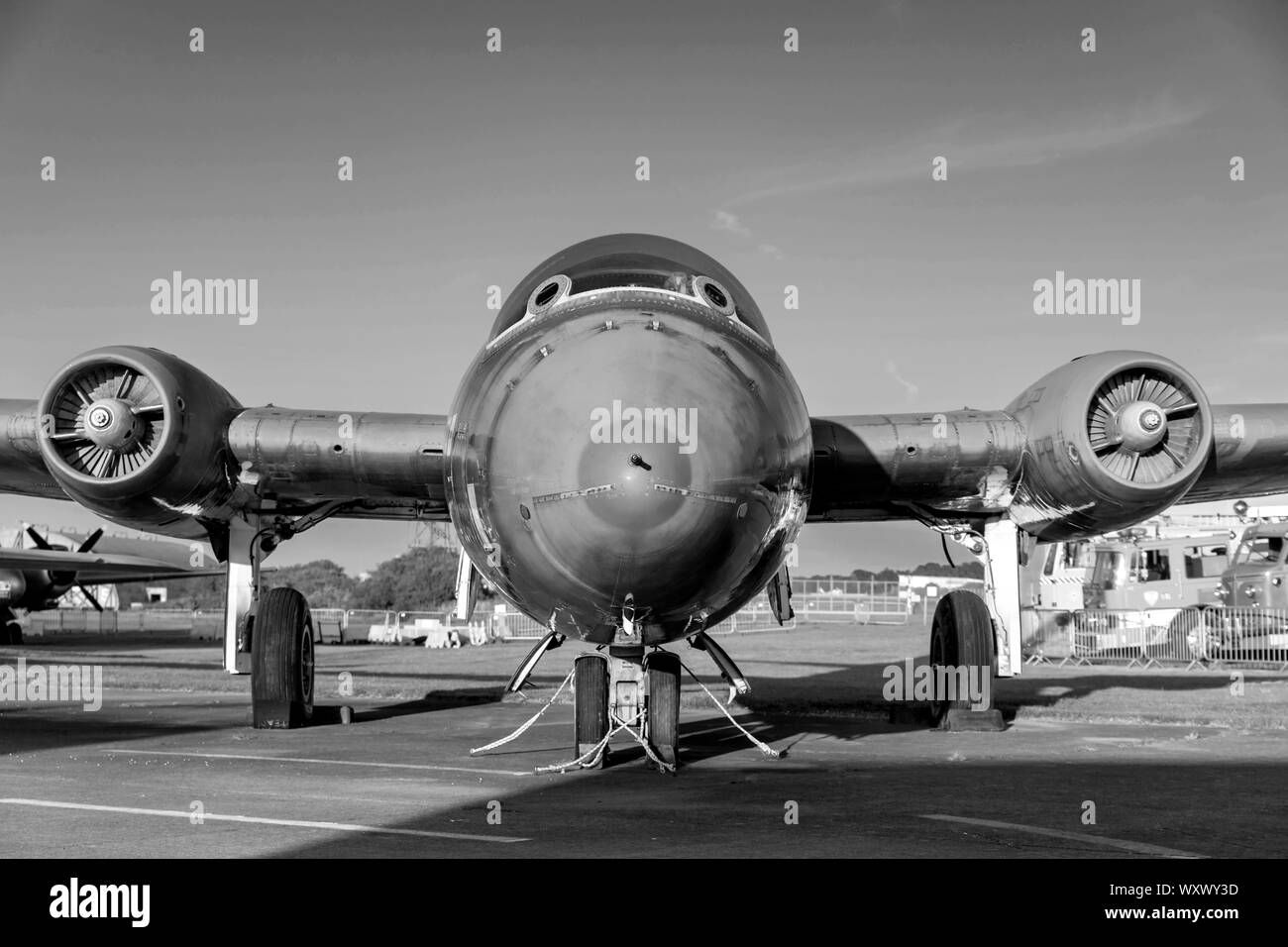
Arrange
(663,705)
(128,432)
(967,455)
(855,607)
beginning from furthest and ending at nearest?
(855,607) < (967,455) < (128,432) < (663,705)

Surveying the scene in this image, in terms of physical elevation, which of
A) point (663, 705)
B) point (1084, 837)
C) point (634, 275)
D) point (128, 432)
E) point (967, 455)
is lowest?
point (1084, 837)

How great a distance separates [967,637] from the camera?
501 inches

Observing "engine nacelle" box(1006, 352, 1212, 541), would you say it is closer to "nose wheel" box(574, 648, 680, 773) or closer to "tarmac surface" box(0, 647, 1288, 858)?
"tarmac surface" box(0, 647, 1288, 858)

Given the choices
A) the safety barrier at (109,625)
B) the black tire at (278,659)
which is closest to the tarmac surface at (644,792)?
the black tire at (278,659)

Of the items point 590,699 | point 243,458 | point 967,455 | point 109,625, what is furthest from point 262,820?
point 109,625

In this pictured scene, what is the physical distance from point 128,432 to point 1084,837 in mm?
8503

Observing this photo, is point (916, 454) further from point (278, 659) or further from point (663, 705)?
point (278, 659)

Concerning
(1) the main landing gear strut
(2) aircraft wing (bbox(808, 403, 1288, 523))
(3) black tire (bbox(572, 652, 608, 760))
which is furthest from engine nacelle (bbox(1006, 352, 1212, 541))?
(1) the main landing gear strut

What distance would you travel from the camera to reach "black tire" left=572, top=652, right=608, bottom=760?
9.73 m

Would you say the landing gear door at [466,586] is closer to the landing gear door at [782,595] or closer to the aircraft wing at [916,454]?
the landing gear door at [782,595]

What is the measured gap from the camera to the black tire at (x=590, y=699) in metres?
9.73

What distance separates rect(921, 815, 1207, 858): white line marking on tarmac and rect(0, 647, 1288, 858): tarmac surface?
19mm

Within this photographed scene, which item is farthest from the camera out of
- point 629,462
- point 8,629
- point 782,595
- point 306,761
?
point 8,629
